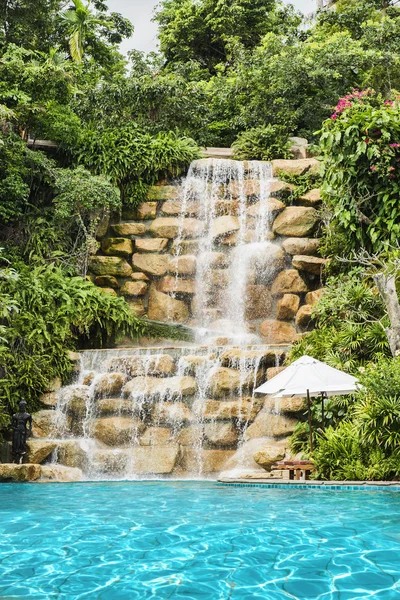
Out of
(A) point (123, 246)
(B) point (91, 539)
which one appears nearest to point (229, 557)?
(B) point (91, 539)

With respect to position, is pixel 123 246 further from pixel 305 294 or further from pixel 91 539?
pixel 91 539

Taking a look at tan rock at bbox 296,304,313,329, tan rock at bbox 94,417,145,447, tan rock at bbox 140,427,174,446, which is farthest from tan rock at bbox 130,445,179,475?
tan rock at bbox 296,304,313,329

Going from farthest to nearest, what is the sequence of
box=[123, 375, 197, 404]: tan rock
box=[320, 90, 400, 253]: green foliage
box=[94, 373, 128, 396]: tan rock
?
box=[320, 90, 400, 253]: green foliage
box=[94, 373, 128, 396]: tan rock
box=[123, 375, 197, 404]: tan rock

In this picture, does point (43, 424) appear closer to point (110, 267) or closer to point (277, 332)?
point (110, 267)

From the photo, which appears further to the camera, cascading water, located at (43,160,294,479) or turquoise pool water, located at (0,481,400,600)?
cascading water, located at (43,160,294,479)

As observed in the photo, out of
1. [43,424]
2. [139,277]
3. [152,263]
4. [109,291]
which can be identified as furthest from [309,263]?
[43,424]

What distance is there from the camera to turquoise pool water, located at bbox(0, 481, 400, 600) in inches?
176

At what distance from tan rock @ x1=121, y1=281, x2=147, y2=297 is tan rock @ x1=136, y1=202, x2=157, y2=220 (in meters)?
2.33

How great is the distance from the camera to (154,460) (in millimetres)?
11797

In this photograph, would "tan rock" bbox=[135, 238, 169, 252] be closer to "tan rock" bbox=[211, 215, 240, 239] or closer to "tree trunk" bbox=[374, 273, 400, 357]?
"tan rock" bbox=[211, 215, 240, 239]

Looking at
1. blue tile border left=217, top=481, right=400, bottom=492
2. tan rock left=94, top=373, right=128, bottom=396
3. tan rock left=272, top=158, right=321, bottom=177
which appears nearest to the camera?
blue tile border left=217, top=481, right=400, bottom=492

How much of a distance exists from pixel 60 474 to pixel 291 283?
310 inches

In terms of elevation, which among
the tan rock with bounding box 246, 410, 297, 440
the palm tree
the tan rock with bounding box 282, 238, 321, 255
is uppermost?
the palm tree

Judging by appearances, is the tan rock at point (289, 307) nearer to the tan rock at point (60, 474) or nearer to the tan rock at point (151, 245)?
the tan rock at point (151, 245)
